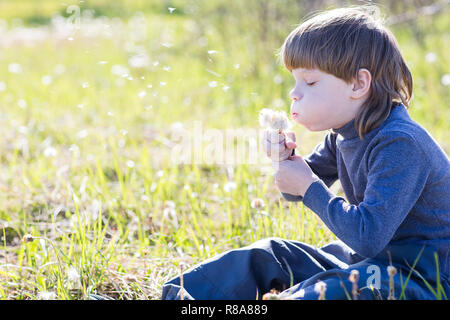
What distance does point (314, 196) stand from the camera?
162 centimetres

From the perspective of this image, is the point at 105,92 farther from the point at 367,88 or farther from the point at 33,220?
the point at 367,88

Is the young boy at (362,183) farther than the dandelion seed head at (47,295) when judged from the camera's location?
No

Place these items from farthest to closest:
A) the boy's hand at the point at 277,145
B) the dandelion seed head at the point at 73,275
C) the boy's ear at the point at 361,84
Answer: the dandelion seed head at the point at 73,275, the boy's hand at the point at 277,145, the boy's ear at the point at 361,84

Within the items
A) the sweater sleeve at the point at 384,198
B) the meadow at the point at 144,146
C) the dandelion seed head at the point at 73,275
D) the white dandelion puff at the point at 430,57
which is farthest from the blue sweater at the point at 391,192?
the white dandelion puff at the point at 430,57

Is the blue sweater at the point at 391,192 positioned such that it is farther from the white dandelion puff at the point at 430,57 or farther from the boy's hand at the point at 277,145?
the white dandelion puff at the point at 430,57

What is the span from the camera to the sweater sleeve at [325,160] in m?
1.90

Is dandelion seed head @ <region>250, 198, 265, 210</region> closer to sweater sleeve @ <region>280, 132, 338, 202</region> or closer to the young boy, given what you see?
sweater sleeve @ <region>280, 132, 338, 202</region>

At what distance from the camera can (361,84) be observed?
163 centimetres

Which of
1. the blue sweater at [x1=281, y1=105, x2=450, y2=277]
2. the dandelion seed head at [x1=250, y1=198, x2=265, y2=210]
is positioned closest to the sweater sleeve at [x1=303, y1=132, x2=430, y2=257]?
the blue sweater at [x1=281, y1=105, x2=450, y2=277]

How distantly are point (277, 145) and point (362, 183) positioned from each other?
0.87 feet

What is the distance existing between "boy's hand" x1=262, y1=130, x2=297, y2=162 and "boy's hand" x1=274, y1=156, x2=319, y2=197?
28mm

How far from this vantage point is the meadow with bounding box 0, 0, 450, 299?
83.0 inches
